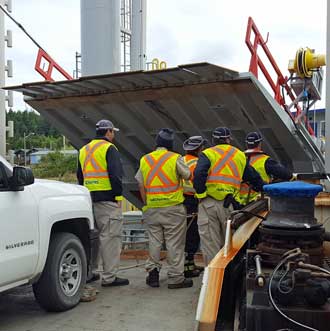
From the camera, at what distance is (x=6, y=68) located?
20.6 feet

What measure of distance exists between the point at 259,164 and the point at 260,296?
319cm

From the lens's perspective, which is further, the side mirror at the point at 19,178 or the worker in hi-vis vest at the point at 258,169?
the worker in hi-vis vest at the point at 258,169

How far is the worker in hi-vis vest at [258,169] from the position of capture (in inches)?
221

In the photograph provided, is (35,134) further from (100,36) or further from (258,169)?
(258,169)

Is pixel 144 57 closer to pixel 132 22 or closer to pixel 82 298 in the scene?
pixel 132 22

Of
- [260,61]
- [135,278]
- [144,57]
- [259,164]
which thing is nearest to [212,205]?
[259,164]

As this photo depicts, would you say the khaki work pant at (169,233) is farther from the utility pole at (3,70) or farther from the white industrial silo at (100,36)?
the white industrial silo at (100,36)

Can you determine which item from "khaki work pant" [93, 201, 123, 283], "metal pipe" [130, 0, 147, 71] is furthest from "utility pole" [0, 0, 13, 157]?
"metal pipe" [130, 0, 147, 71]

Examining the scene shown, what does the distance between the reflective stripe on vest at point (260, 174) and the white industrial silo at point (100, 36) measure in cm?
319

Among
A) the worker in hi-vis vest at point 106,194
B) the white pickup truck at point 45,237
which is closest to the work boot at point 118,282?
the worker in hi-vis vest at point 106,194

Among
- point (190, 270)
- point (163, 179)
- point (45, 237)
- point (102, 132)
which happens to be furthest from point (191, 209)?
point (45, 237)

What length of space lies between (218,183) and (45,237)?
1.82 m

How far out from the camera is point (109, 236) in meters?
5.39

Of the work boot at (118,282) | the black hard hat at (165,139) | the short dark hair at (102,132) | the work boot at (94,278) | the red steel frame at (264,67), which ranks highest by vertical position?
the red steel frame at (264,67)
